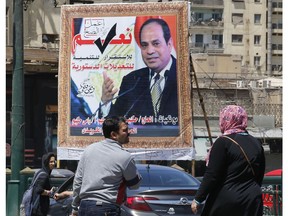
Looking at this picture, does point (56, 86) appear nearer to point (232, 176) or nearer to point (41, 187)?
point (41, 187)

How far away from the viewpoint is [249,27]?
7531 cm

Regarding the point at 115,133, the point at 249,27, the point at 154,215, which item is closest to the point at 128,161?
the point at 115,133

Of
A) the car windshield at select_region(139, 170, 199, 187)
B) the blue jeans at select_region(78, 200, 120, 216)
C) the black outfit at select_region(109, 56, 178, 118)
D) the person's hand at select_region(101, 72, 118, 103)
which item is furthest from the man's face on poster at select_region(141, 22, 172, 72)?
the blue jeans at select_region(78, 200, 120, 216)

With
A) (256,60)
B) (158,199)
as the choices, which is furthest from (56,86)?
(256,60)

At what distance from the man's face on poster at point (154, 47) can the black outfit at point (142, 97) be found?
0.25 m

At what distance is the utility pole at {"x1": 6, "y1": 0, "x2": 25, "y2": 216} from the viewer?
1420cm

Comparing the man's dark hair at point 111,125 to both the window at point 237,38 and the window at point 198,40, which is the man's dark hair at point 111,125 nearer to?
the window at point 198,40

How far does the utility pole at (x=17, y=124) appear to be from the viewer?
14.2m

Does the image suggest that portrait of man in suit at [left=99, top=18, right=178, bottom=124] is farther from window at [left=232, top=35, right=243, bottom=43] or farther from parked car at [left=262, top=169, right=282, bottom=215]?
window at [left=232, top=35, right=243, bottom=43]

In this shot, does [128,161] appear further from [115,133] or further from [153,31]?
[153,31]

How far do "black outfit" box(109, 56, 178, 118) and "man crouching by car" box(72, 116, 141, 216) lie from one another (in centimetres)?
1389

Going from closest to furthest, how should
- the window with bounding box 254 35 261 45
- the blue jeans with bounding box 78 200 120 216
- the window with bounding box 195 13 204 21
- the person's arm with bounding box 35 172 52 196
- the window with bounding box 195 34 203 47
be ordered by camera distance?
1. the blue jeans with bounding box 78 200 120 216
2. the person's arm with bounding box 35 172 52 196
3. the window with bounding box 195 34 203 47
4. the window with bounding box 195 13 204 21
5. the window with bounding box 254 35 261 45

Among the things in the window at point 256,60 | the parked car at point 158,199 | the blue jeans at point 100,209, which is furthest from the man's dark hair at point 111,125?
the window at point 256,60

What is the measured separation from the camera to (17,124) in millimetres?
14188
